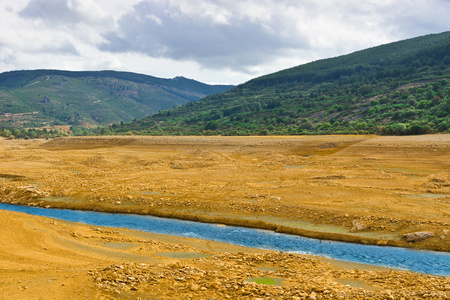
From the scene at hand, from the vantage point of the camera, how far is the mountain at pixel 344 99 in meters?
74.2

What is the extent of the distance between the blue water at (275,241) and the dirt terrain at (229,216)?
0.80 metres

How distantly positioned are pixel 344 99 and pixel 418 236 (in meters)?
96.2

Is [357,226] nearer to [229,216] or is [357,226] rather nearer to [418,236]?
[418,236]

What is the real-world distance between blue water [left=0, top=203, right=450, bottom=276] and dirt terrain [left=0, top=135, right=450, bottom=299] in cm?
80

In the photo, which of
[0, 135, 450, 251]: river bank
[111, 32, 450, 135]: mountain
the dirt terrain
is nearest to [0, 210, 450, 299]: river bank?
the dirt terrain

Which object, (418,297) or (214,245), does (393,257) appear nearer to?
(418,297)

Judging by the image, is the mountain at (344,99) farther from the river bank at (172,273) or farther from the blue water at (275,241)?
the river bank at (172,273)

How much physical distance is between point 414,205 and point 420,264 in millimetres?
8222

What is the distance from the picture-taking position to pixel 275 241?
19.0 meters

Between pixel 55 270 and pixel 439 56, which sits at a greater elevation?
pixel 439 56

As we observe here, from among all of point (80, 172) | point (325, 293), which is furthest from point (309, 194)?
point (80, 172)

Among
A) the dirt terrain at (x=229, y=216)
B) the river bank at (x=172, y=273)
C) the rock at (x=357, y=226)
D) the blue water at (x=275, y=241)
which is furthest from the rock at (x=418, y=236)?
the river bank at (x=172, y=273)

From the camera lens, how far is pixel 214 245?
18.1m

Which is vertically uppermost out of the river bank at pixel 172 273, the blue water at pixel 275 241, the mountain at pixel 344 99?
the mountain at pixel 344 99
